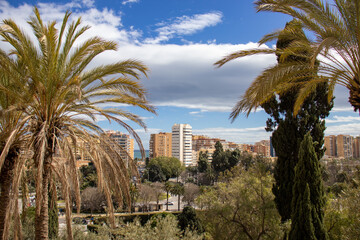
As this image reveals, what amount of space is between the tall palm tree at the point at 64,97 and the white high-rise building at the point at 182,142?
97.5 metres

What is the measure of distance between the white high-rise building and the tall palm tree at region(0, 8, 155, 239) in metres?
97.5

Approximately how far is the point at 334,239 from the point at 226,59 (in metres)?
6.46

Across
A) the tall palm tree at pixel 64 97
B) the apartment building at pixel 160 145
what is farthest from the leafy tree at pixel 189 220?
the apartment building at pixel 160 145

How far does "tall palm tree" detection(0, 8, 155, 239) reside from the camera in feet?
18.7

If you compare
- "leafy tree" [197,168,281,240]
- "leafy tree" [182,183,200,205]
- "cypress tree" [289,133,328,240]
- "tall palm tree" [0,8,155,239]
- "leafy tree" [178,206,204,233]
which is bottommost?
"leafy tree" [182,183,200,205]

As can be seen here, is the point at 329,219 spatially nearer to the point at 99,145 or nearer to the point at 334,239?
the point at 334,239

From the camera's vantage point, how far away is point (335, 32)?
5723mm

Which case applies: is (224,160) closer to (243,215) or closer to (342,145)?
(243,215)

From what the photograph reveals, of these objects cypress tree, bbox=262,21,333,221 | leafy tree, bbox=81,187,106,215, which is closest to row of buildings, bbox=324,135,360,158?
leafy tree, bbox=81,187,106,215

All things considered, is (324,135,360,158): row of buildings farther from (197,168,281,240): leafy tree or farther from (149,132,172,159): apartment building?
(197,168,281,240): leafy tree

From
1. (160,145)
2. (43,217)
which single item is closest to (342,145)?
(160,145)

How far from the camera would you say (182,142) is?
4136 inches

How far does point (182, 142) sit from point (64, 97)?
99442mm

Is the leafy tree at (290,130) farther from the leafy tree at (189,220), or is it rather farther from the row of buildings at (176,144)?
the row of buildings at (176,144)
